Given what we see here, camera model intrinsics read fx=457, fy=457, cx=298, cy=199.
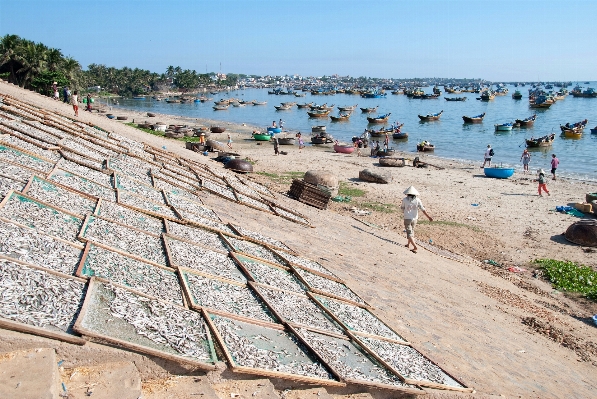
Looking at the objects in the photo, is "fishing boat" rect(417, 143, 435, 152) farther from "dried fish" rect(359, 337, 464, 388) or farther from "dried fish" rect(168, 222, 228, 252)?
"dried fish" rect(359, 337, 464, 388)

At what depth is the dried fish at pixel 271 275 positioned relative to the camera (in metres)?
8.92

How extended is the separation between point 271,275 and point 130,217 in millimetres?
3335

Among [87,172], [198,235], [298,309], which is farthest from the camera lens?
A: [87,172]

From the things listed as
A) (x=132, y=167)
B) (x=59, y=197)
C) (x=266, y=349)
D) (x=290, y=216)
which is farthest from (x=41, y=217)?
(x=290, y=216)

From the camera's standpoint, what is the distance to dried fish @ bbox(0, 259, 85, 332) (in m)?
5.26

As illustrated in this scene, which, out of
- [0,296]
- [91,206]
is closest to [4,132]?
[91,206]

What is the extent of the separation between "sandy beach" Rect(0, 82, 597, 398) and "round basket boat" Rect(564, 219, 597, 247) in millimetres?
329

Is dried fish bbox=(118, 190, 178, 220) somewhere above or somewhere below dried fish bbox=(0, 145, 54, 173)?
below

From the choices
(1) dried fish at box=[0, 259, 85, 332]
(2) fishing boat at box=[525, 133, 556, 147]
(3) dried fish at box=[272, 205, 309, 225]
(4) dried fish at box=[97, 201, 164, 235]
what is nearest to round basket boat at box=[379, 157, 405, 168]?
(2) fishing boat at box=[525, 133, 556, 147]

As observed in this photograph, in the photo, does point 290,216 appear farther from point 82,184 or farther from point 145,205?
point 82,184

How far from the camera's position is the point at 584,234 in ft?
59.2

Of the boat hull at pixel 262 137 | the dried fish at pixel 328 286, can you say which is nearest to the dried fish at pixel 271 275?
the dried fish at pixel 328 286

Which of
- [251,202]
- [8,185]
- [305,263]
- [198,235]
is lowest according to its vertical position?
[305,263]

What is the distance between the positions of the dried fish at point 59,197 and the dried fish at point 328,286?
15.2 feet
